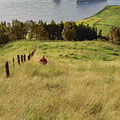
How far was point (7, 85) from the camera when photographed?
6.05 meters

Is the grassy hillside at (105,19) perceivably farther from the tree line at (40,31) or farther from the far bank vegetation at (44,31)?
the tree line at (40,31)

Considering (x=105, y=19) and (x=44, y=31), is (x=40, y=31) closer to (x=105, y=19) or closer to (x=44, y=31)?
(x=44, y=31)

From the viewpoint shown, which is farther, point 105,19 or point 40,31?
point 105,19

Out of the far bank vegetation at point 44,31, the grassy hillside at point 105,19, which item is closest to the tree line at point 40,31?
the far bank vegetation at point 44,31

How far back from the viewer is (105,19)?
140 m

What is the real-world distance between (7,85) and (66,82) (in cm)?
234

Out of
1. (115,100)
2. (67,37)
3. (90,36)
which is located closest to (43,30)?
(67,37)

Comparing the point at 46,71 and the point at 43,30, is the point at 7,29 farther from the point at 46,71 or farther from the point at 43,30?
the point at 46,71

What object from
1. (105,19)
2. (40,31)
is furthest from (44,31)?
(105,19)

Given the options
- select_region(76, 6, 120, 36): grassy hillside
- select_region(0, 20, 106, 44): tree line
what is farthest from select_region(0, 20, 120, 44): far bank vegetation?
select_region(76, 6, 120, 36): grassy hillside

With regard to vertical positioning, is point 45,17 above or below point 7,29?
above

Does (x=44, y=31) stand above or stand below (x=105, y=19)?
below

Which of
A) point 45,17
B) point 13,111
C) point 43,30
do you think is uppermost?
point 45,17

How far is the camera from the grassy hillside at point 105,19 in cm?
11897
